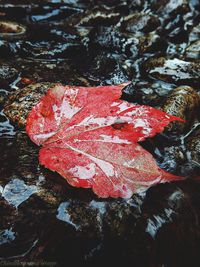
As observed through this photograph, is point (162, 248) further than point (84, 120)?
No

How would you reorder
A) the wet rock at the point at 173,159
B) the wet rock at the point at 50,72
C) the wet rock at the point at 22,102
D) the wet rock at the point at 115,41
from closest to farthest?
the wet rock at the point at 173,159, the wet rock at the point at 22,102, the wet rock at the point at 50,72, the wet rock at the point at 115,41

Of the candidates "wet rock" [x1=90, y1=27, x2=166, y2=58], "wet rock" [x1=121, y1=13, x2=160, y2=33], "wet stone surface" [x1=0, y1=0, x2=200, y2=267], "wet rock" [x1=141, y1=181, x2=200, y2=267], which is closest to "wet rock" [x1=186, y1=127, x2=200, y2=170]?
"wet stone surface" [x1=0, y1=0, x2=200, y2=267]

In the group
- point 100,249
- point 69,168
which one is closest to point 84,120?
point 69,168

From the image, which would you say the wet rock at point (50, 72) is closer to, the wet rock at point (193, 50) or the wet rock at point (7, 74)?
the wet rock at point (7, 74)

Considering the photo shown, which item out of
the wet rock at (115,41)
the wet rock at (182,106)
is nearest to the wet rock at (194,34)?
Result: the wet rock at (115,41)

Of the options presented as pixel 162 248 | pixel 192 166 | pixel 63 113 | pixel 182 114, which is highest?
pixel 63 113

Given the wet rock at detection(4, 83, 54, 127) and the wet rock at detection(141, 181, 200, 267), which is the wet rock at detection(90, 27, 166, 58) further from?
the wet rock at detection(141, 181, 200, 267)

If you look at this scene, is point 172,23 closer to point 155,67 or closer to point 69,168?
point 155,67

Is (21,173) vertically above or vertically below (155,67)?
below
